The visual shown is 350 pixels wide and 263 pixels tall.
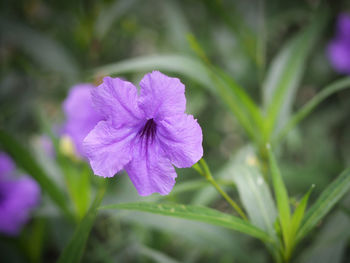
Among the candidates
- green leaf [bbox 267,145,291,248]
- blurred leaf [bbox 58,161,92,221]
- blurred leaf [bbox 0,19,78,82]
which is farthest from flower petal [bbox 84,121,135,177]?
blurred leaf [bbox 0,19,78,82]

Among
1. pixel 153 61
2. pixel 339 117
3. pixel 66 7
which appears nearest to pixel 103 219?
pixel 153 61

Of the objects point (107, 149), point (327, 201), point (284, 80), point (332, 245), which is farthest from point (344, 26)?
point (107, 149)

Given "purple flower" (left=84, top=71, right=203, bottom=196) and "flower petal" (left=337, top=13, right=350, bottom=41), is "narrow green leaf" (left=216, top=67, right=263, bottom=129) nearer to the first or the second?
"purple flower" (left=84, top=71, right=203, bottom=196)

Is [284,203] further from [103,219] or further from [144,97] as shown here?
[103,219]

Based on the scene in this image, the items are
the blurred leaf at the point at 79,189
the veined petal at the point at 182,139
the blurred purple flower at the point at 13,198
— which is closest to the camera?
the veined petal at the point at 182,139

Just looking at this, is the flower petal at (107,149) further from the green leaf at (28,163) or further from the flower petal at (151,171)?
the green leaf at (28,163)

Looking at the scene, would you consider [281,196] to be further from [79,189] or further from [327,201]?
[79,189]

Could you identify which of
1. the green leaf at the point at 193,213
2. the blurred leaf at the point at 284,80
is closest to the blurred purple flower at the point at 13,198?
the green leaf at the point at 193,213
